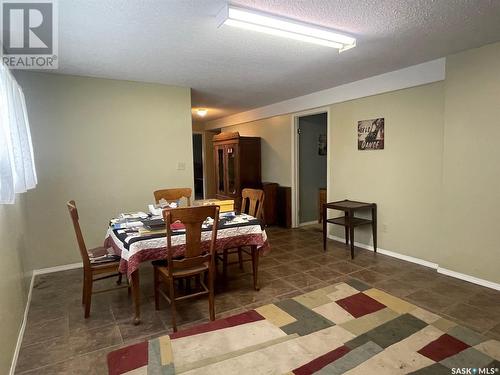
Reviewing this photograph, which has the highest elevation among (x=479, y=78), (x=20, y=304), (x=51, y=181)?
(x=479, y=78)

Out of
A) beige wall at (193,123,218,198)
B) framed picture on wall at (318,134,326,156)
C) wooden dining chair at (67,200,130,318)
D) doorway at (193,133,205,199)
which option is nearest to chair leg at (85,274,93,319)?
wooden dining chair at (67,200,130,318)

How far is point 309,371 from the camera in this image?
6.03 ft

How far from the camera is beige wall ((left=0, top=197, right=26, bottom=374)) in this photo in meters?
1.75

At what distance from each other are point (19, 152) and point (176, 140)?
2314mm

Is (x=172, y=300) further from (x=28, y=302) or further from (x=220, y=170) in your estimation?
(x=220, y=170)

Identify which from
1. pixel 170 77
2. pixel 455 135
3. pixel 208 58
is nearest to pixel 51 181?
pixel 170 77

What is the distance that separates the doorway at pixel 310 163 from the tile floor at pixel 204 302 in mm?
1835

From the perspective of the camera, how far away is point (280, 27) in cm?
228

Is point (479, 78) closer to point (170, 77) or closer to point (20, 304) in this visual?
point (170, 77)

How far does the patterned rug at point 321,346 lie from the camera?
1.86m

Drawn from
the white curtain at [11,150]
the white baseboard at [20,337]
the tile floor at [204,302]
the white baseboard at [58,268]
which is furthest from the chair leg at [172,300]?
the white baseboard at [58,268]

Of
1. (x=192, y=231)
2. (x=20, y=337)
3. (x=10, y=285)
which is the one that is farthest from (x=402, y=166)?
(x=20, y=337)

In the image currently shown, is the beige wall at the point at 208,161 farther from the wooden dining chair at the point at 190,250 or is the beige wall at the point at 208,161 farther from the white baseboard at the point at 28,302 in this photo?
the wooden dining chair at the point at 190,250

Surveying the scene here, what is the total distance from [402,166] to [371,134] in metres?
0.62
